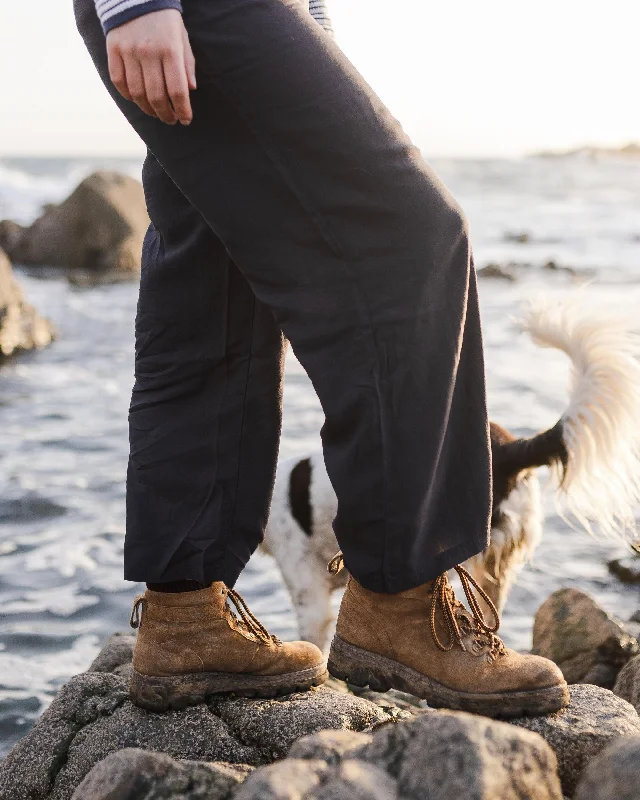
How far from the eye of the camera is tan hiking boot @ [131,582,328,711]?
2.27m

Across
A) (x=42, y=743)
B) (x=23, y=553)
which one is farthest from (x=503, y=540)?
(x=23, y=553)

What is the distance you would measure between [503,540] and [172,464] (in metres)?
1.67

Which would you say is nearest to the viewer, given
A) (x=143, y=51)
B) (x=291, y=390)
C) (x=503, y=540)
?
(x=143, y=51)

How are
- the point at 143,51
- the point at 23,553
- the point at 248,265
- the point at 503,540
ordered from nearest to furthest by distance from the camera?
the point at 143,51, the point at 248,265, the point at 503,540, the point at 23,553

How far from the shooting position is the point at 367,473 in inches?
77.1

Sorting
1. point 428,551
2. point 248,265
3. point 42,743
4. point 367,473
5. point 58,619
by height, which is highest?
point 248,265

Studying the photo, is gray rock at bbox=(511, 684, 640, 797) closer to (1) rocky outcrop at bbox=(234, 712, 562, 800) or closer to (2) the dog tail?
(1) rocky outcrop at bbox=(234, 712, 562, 800)

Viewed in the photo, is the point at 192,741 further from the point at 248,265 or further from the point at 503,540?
the point at 503,540

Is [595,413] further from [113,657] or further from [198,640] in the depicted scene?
[113,657]

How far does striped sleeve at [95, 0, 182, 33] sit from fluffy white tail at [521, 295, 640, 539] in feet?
5.92

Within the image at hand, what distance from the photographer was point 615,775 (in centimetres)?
150

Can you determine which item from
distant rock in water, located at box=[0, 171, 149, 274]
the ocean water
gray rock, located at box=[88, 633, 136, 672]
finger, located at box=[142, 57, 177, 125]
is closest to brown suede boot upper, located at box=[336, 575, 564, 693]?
finger, located at box=[142, 57, 177, 125]

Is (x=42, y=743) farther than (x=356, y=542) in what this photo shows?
Yes

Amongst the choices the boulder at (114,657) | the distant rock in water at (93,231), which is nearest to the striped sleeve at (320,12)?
the boulder at (114,657)
